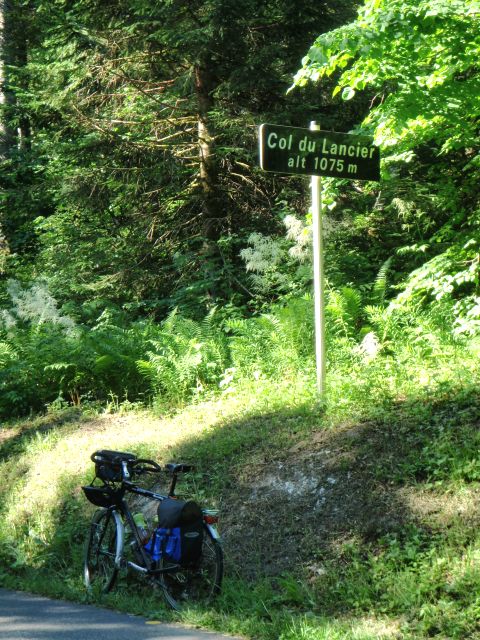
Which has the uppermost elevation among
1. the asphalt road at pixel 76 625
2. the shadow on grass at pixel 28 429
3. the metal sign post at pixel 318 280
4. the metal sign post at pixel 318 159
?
the metal sign post at pixel 318 159

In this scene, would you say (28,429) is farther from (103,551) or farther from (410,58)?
(410,58)

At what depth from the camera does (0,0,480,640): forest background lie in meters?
5.93

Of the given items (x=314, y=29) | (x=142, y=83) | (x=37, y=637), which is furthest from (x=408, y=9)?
(x=142, y=83)

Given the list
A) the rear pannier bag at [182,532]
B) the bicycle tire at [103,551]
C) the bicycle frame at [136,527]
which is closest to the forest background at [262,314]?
the bicycle tire at [103,551]

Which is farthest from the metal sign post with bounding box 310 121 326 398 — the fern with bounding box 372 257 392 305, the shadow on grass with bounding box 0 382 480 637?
the fern with bounding box 372 257 392 305

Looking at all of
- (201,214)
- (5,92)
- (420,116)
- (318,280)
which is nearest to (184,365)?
(318,280)

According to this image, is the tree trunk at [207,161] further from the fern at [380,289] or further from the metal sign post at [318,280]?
the metal sign post at [318,280]

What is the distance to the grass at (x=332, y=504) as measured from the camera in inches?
208

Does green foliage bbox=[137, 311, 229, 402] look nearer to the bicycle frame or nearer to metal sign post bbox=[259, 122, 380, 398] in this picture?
metal sign post bbox=[259, 122, 380, 398]

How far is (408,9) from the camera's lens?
696 cm

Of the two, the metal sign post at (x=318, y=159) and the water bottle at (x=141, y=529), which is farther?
the metal sign post at (x=318, y=159)

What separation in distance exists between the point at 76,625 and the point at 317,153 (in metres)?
4.87

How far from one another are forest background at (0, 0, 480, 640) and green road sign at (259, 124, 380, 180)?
0.47 metres

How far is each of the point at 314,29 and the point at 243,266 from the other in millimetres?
4384
